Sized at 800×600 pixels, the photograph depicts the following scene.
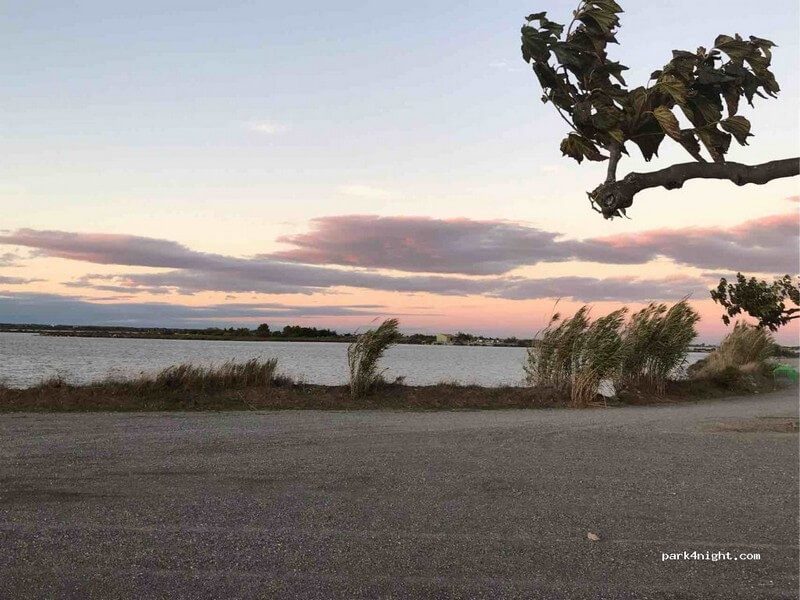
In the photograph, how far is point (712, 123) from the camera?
14.3 ft

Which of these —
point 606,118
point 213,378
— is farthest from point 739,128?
point 213,378

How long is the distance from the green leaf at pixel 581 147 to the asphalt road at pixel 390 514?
3.07 metres

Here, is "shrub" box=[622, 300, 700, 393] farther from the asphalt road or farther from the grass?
the asphalt road

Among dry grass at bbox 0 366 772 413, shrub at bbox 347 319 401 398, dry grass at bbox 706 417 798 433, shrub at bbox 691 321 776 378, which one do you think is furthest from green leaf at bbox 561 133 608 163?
shrub at bbox 691 321 776 378

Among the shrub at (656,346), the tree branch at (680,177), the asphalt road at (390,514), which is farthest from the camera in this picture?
the shrub at (656,346)

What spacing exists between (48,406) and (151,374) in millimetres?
3221

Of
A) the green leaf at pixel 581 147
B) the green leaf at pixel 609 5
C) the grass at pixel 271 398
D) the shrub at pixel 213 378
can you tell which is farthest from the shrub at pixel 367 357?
the green leaf at pixel 609 5

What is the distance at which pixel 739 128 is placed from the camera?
13.8 ft

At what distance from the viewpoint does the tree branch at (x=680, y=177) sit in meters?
4.43

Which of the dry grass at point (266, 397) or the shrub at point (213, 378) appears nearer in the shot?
the dry grass at point (266, 397)

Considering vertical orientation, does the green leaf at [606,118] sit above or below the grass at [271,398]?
above

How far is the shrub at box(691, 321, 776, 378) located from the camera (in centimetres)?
2795

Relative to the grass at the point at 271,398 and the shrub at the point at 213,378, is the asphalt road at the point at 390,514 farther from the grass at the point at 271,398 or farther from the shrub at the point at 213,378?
the shrub at the point at 213,378

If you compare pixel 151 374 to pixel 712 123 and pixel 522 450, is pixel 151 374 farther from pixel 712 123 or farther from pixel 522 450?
pixel 712 123
